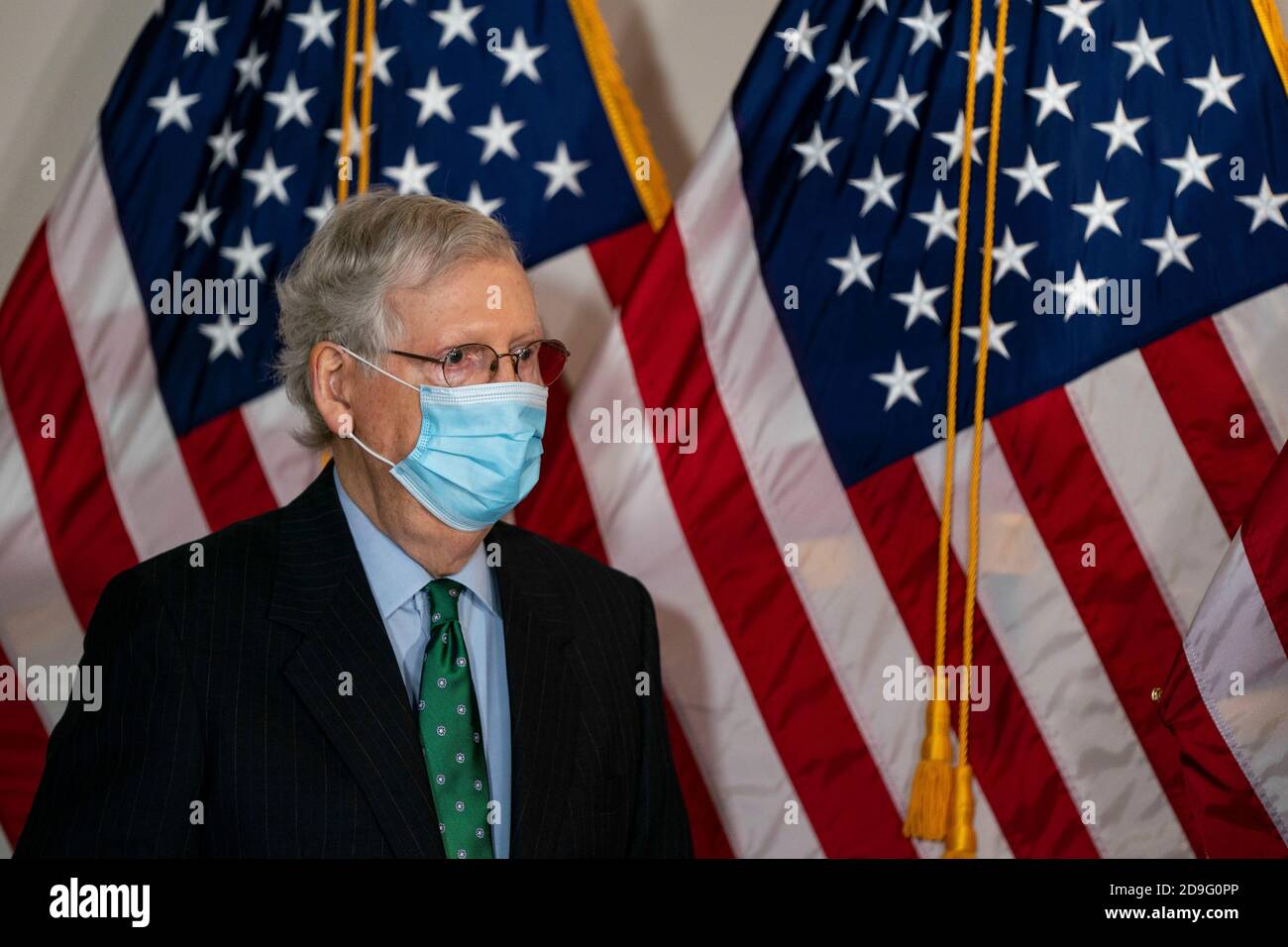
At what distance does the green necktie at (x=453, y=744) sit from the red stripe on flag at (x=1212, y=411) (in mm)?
1482

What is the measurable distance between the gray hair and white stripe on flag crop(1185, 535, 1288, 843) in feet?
4.12

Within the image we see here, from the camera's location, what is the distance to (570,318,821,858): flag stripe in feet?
9.12

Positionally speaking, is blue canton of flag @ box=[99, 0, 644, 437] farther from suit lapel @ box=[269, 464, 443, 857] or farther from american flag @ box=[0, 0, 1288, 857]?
suit lapel @ box=[269, 464, 443, 857]

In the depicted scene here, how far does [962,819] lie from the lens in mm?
2621

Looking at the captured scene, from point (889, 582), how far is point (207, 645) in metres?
1.40

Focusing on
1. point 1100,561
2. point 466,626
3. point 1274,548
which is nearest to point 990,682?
point 1100,561

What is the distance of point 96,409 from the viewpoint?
2.86 m

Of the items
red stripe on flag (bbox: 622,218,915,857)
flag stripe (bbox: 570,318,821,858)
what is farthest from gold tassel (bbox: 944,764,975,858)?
flag stripe (bbox: 570,318,821,858)

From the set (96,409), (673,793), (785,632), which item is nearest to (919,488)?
(785,632)

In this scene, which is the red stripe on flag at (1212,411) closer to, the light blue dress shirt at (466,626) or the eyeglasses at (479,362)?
the eyeglasses at (479,362)

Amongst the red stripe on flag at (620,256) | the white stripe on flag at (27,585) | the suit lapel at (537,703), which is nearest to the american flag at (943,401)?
the red stripe on flag at (620,256)

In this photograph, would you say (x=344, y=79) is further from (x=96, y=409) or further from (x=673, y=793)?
(x=673, y=793)

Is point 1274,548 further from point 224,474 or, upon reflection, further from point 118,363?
point 118,363

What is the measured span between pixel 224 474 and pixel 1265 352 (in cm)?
192
